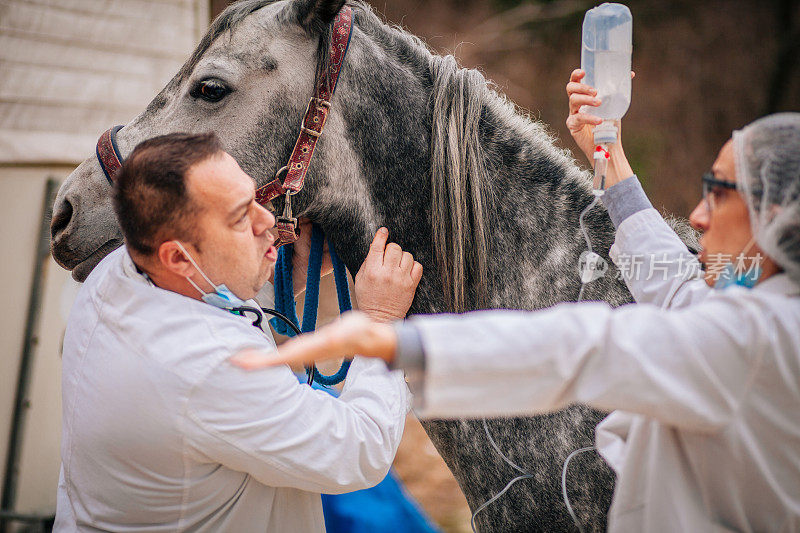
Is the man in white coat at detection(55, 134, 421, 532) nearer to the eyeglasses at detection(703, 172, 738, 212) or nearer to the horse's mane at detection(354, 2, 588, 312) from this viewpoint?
the horse's mane at detection(354, 2, 588, 312)

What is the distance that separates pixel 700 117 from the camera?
994 cm

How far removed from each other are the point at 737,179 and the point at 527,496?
1.03 meters

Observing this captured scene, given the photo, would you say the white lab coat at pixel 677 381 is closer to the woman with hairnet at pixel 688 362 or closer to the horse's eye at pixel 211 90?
the woman with hairnet at pixel 688 362

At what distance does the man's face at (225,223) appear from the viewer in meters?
1.46

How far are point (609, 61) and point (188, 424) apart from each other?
1.43 metres

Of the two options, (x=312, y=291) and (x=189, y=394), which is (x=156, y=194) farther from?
(x=312, y=291)

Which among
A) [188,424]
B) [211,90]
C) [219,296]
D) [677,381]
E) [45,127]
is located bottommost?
[188,424]

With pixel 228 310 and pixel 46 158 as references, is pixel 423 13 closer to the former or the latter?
pixel 46 158

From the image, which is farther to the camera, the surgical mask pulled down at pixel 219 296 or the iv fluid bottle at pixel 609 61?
the iv fluid bottle at pixel 609 61

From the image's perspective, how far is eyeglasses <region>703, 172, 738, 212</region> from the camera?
117 cm

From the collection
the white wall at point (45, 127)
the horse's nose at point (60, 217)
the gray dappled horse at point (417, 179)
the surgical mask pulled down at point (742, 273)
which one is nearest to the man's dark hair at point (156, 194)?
the gray dappled horse at point (417, 179)

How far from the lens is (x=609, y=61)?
1779 millimetres

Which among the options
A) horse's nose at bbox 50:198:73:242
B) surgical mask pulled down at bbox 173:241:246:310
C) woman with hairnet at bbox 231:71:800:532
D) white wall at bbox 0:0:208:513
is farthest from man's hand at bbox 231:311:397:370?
white wall at bbox 0:0:208:513

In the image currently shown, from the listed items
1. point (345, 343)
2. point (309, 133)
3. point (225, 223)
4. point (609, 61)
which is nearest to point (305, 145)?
point (309, 133)
